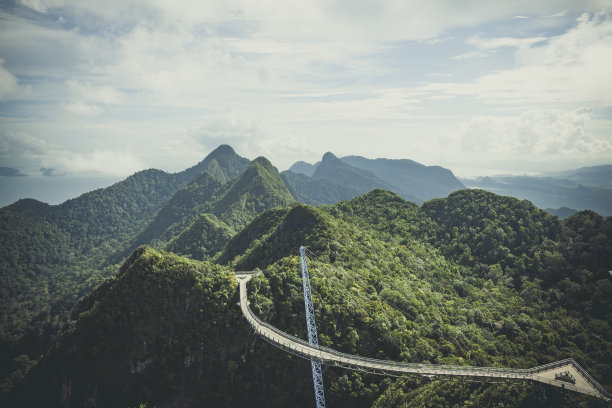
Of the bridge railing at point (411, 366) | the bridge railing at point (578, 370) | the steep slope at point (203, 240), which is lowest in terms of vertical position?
the bridge railing at point (578, 370)

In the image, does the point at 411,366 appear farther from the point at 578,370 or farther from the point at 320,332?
the point at 578,370

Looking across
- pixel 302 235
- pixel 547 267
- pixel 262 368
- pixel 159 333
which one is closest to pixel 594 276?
pixel 547 267

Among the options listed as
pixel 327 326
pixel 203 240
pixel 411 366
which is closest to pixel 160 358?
pixel 327 326

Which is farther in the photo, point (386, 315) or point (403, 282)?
point (403, 282)

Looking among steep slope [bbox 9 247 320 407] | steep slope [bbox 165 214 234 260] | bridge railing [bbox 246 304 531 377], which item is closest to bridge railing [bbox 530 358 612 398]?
bridge railing [bbox 246 304 531 377]

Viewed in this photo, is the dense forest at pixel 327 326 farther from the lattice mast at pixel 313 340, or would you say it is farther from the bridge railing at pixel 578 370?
the bridge railing at pixel 578 370

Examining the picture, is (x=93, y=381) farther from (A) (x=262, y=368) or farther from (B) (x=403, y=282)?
(B) (x=403, y=282)

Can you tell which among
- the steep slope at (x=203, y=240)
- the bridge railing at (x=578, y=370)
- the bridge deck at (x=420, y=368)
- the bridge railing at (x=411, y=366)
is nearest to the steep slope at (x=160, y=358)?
the bridge deck at (x=420, y=368)
